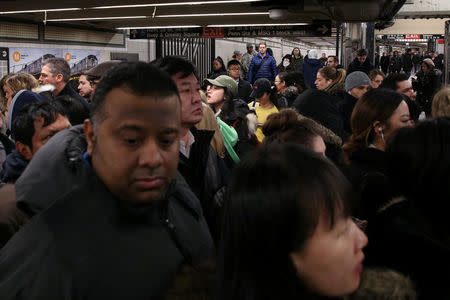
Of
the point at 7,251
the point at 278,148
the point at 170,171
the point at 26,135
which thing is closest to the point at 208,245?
the point at 170,171

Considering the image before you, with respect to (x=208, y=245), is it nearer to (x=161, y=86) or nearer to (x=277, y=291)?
(x=277, y=291)

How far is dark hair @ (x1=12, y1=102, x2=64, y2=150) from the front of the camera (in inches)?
105

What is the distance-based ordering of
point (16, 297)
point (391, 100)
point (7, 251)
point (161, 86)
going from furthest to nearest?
point (391, 100), point (161, 86), point (7, 251), point (16, 297)

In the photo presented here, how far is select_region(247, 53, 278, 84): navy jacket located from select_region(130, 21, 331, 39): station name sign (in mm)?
1628

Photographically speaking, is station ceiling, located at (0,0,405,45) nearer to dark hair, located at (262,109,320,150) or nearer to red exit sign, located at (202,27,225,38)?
red exit sign, located at (202,27,225,38)

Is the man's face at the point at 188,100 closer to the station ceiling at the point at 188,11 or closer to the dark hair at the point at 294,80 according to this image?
the dark hair at the point at 294,80

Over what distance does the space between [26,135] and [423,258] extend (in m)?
2.18

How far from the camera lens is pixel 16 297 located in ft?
3.78

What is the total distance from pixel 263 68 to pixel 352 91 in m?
4.70

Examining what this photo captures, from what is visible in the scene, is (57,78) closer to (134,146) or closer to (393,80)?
(393,80)

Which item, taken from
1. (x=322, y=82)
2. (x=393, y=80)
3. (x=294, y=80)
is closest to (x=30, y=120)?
(x=393, y=80)

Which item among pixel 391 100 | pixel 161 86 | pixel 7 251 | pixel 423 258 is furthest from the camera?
pixel 391 100

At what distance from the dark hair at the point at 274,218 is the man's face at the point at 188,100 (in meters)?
1.15

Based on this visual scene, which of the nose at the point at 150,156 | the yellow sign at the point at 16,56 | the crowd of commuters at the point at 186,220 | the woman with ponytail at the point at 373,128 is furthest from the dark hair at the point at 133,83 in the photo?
the yellow sign at the point at 16,56
